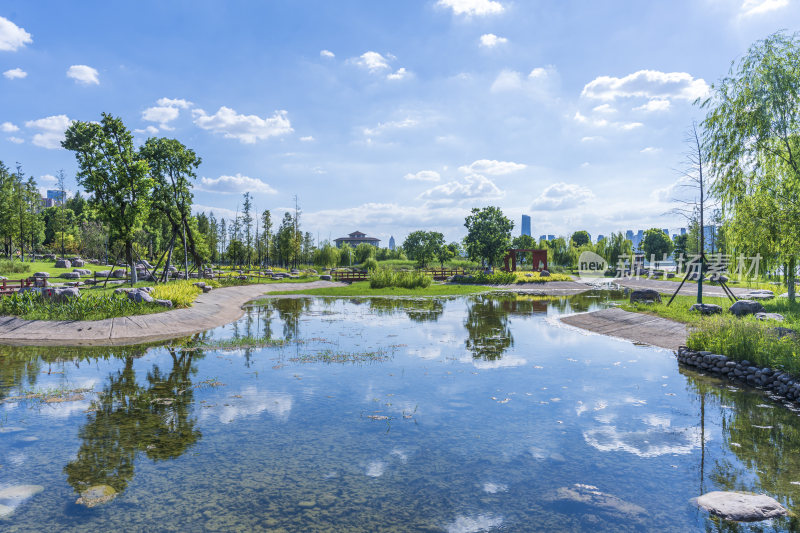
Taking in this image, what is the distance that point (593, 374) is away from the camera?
1462 centimetres

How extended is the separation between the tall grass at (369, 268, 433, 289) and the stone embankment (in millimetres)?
33616

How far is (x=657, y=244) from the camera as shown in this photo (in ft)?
325

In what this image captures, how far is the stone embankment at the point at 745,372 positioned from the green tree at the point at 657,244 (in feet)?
307

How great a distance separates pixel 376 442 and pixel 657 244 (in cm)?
10696

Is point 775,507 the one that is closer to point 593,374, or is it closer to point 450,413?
point 450,413

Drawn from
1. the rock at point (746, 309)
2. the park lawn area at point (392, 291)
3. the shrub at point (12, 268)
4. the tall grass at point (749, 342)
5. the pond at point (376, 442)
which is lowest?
the pond at point (376, 442)

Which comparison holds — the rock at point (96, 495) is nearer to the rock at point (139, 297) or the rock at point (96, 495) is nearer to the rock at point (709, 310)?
the rock at point (139, 297)

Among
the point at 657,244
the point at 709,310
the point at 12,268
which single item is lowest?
the point at 709,310

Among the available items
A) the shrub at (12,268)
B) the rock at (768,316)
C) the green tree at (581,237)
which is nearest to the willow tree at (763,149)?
the rock at (768,316)

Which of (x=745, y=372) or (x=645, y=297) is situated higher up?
(x=645, y=297)

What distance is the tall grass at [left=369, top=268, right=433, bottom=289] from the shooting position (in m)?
49.1

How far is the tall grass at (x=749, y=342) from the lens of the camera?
13180 mm

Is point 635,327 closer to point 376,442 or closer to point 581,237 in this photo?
point 376,442

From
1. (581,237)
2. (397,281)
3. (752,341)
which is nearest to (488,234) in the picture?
(397,281)
